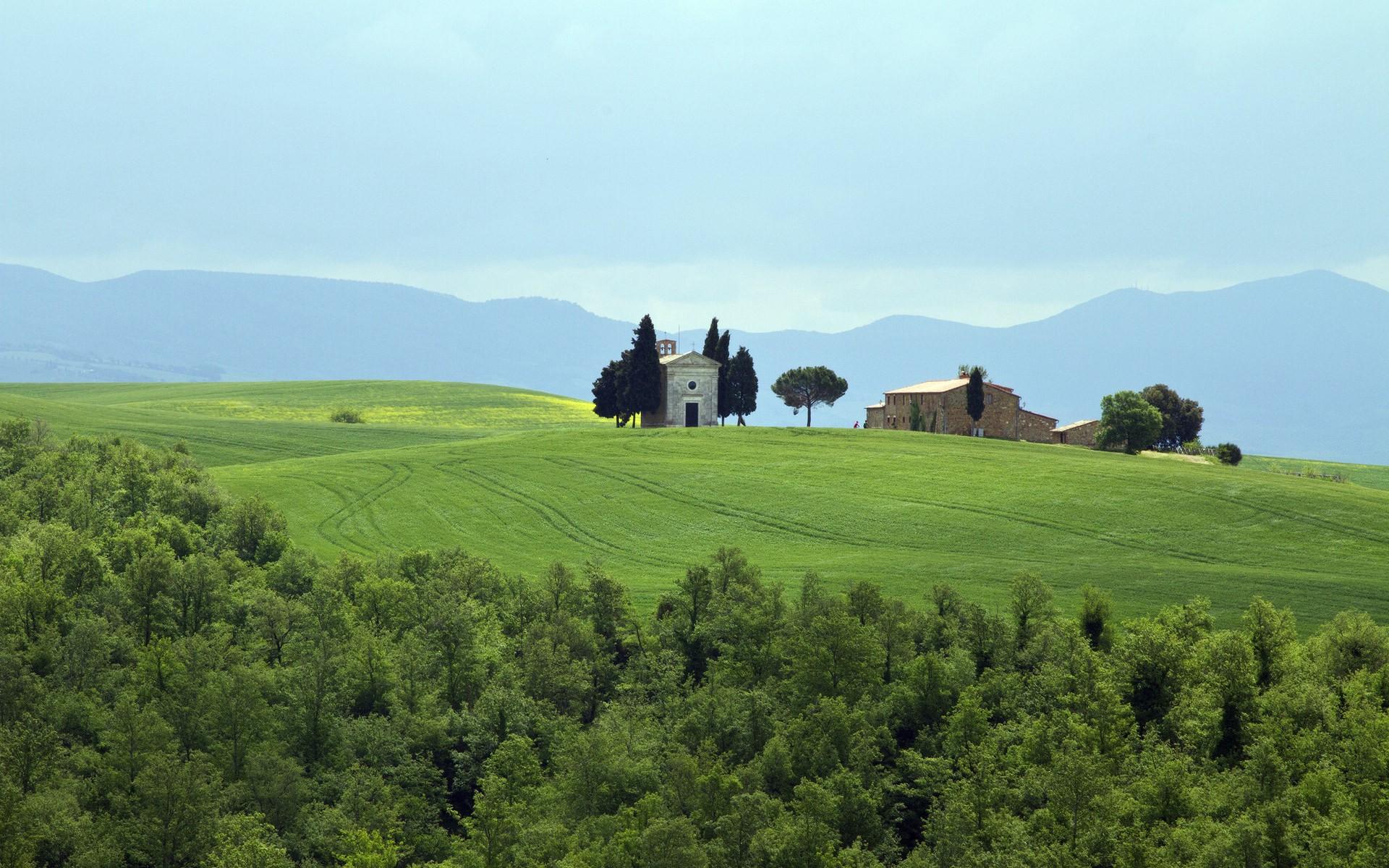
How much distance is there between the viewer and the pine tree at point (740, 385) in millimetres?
112500

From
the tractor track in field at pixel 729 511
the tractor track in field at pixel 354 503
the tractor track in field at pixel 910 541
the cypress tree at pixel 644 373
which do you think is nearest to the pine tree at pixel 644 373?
the cypress tree at pixel 644 373

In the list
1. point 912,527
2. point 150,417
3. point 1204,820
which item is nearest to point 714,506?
point 912,527

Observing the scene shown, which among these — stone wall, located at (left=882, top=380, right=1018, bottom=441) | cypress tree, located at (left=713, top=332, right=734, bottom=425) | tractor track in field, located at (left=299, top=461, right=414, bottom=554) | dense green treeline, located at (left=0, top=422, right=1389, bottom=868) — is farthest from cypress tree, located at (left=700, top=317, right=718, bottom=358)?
dense green treeline, located at (left=0, top=422, right=1389, bottom=868)

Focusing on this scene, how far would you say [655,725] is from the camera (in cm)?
3988

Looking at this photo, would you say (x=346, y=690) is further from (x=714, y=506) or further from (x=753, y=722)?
(x=714, y=506)

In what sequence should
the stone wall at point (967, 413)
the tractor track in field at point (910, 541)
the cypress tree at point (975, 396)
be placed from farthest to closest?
the stone wall at point (967, 413)
the cypress tree at point (975, 396)
the tractor track in field at point (910, 541)

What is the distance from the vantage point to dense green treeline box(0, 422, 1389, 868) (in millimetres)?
32344

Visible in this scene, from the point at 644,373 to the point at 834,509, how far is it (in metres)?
44.1

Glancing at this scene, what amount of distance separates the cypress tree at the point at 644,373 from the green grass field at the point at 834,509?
416 inches

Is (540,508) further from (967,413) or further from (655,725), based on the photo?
(967,413)

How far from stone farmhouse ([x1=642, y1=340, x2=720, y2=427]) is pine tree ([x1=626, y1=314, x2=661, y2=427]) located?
5.91 ft

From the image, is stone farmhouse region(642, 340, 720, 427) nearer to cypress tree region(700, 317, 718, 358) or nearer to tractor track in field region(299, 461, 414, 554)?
cypress tree region(700, 317, 718, 358)

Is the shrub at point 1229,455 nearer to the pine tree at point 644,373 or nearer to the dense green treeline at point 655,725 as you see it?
the pine tree at point 644,373

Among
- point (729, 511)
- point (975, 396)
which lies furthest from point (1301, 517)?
point (975, 396)
